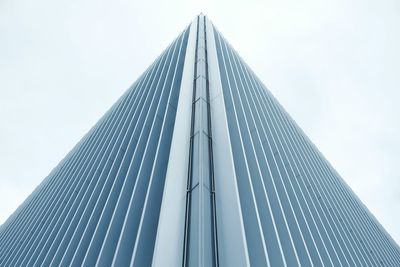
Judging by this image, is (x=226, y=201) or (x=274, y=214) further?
(x=274, y=214)

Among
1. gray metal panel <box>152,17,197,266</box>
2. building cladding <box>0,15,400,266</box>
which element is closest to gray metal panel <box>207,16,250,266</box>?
building cladding <box>0,15,400,266</box>

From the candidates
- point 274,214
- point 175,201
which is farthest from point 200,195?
point 274,214

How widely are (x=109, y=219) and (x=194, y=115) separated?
1580 mm

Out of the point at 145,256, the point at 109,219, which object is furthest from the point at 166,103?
the point at 145,256

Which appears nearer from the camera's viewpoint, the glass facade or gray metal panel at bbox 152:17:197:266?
gray metal panel at bbox 152:17:197:266

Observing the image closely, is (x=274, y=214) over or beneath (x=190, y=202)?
over

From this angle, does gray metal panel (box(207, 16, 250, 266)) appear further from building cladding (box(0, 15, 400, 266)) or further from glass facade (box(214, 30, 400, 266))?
glass facade (box(214, 30, 400, 266))

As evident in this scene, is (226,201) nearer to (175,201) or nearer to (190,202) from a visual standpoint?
(190,202)

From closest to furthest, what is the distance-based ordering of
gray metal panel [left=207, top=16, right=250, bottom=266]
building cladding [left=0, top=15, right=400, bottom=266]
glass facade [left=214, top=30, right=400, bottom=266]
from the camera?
1. gray metal panel [left=207, top=16, right=250, bottom=266]
2. building cladding [left=0, top=15, right=400, bottom=266]
3. glass facade [left=214, top=30, right=400, bottom=266]

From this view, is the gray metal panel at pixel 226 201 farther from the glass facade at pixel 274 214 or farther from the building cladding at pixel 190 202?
the glass facade at pixel 274 214

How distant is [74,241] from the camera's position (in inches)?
136

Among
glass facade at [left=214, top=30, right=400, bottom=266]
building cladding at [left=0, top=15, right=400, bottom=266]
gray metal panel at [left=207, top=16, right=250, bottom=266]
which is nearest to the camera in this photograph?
gray metal panel at [left=207, top=16, right=250, bottom=266]

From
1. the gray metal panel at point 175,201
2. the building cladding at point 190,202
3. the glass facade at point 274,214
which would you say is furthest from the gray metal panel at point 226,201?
the gray metal panel at point 175,201

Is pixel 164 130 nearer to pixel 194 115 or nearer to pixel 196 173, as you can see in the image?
pixel 194 115
